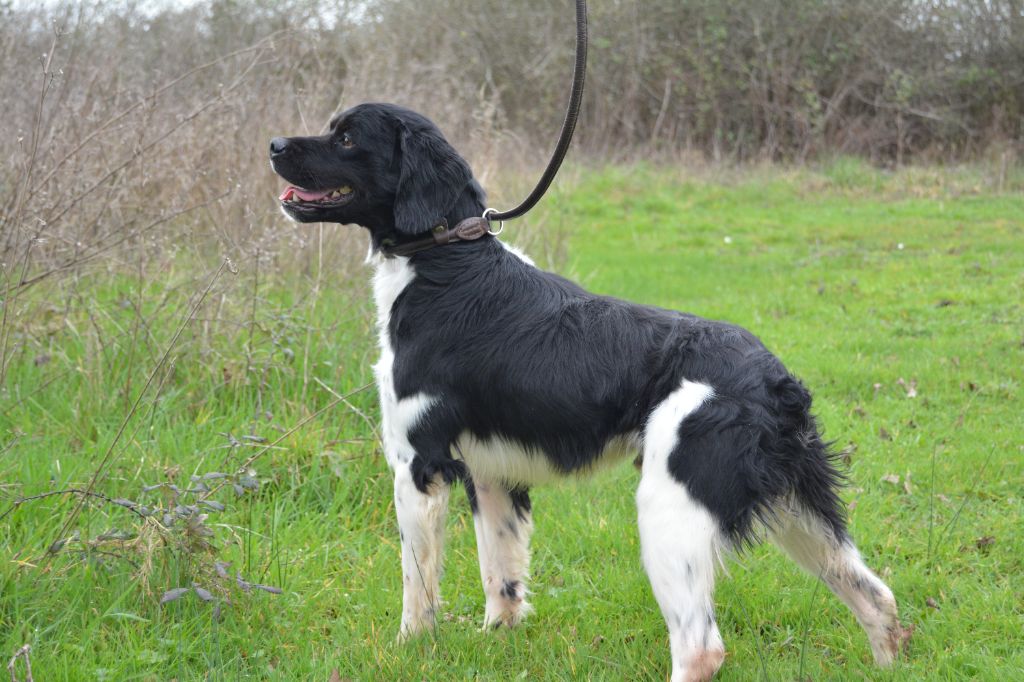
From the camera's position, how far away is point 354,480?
4.39m

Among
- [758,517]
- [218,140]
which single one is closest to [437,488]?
[758,517]

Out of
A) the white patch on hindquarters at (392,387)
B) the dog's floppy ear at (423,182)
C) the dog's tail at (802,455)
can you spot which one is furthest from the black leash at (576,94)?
the dog's tail at (802,455)

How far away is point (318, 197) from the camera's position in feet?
11.5

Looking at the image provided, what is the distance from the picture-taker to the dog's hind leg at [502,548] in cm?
354

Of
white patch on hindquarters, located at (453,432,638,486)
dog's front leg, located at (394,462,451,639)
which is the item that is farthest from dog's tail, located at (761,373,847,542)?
dog's front leg, located at (394,462,451,639)

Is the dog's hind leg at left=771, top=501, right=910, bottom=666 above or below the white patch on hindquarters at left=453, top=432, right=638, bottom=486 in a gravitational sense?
below

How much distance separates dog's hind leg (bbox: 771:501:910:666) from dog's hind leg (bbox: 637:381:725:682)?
34 cm

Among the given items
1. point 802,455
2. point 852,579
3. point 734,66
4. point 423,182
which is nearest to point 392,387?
point 423,182

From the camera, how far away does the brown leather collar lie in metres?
3.39

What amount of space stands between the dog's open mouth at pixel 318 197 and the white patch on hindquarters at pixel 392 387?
26 cm

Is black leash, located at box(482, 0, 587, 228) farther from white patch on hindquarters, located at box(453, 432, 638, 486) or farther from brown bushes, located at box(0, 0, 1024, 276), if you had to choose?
brown bushes, located at box(0, 0, 1024, 276)

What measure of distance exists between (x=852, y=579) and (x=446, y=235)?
1758 mm

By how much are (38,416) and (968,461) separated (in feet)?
14.7

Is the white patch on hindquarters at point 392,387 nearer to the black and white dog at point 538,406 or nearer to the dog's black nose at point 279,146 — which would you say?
the black and white dog at point 538,406
